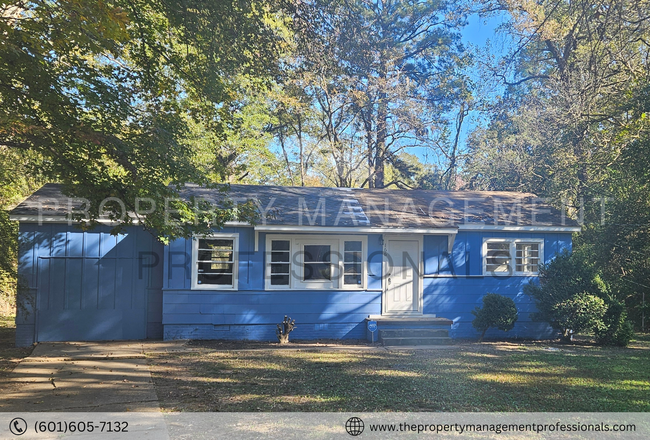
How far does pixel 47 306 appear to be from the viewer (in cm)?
1133

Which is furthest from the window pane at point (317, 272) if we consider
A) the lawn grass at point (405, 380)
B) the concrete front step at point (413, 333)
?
the lawn grass at point (405, 380)

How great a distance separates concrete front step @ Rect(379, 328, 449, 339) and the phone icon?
7739 mm

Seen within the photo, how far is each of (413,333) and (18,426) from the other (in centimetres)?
830

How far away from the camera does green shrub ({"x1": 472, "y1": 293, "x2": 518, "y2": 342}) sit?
1171 centimetres

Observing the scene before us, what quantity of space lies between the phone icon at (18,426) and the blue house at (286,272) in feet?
18.7

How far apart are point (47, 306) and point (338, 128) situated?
640 inches

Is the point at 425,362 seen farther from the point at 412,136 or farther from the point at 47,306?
the point at 412,136

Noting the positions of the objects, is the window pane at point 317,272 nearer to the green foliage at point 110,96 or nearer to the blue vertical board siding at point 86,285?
the blue vertical board siding at point 86,285

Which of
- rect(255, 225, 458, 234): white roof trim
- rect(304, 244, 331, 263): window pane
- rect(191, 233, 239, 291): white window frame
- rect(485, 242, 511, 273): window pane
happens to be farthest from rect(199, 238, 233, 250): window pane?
rect(485, 242, 511, 273): window pane

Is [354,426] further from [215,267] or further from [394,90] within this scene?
[394,90]

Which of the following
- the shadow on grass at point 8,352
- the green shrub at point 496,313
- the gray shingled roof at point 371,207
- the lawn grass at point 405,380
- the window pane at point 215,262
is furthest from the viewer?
A: the gray shingled roof at point 371,207

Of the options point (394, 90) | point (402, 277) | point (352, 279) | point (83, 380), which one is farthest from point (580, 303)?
point (394, 90)

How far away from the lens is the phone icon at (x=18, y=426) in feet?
17.5

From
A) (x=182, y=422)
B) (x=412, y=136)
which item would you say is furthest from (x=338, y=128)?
(x=182, y=422)
